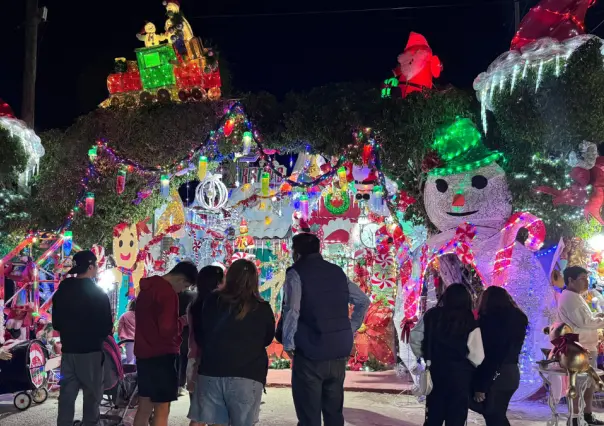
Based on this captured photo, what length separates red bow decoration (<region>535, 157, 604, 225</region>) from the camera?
740 centimetres

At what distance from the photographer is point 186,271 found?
501 centimetres

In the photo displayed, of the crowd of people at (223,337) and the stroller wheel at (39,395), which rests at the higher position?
the crowd of people at (223,337)

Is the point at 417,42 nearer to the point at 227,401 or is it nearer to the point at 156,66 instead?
the point at 156,66

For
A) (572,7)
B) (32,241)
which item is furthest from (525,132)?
(32,241)

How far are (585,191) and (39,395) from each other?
6772mm

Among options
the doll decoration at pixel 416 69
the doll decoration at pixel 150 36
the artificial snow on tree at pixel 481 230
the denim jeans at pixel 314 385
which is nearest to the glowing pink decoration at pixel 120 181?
the doll decoration at pixel 150 36

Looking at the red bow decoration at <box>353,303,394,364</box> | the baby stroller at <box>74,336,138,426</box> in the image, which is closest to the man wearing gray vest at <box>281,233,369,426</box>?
the baby stroller at <box>74,336,138,426</box>

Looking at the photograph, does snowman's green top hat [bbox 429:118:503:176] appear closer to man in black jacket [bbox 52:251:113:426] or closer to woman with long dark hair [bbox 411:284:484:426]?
woman with long dark hair [bbox 411:284:484:426]

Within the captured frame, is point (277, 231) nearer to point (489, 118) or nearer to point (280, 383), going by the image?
point (280, 383)

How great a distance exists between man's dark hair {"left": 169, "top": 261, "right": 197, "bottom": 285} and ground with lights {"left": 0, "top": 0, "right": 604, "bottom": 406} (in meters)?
3.70

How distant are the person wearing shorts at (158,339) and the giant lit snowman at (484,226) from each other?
3995 mm

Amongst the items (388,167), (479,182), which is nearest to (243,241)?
(388,167)

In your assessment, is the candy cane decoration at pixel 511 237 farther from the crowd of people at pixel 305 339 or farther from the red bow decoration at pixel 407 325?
the crowd of people at pixel 305 339

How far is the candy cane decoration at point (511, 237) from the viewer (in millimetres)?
7551
